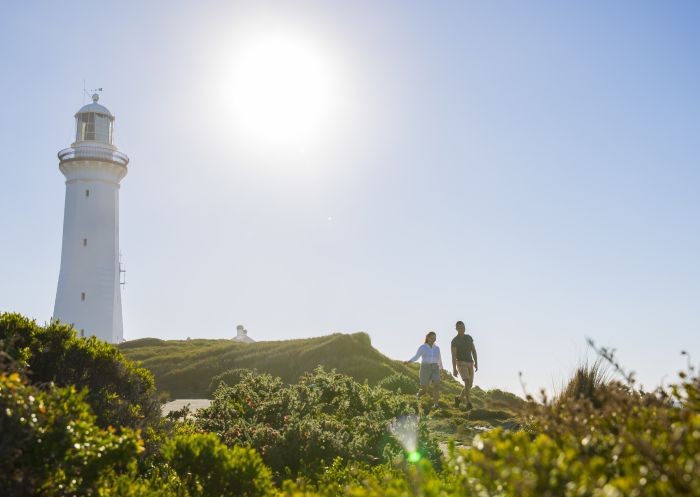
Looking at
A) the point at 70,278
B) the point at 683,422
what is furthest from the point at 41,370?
the point at 70,278

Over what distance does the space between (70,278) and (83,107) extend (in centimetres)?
1159

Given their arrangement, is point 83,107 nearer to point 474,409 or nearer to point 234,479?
point 474,409

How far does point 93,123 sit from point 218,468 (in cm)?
4339

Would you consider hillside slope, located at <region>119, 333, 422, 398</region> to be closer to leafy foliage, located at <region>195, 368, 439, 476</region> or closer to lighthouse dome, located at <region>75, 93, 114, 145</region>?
leafy foliage, located at <region>195, 368, 439, 476</region>

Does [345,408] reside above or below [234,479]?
above

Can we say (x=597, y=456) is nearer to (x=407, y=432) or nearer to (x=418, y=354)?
(x=407, y=432)

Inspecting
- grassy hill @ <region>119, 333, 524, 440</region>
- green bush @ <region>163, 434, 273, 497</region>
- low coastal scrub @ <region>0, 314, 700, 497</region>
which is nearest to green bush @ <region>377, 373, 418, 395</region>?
grassy hill @ <region>119, 333, 524, 440</region>

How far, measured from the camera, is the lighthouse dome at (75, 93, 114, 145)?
4516 cm

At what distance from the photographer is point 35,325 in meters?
9.56

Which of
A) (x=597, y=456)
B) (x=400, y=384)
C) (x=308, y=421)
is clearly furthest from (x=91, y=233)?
(x=597, y=456)

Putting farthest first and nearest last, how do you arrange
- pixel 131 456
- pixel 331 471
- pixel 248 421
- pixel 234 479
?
pixel 248 421 → pixel 331 471 → pixel 234 479 → pixel 131 456

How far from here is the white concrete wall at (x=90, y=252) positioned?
43250mm

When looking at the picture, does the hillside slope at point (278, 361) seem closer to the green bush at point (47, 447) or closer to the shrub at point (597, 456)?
the green bush at point (47, 447)

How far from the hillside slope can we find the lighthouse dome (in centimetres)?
1751
